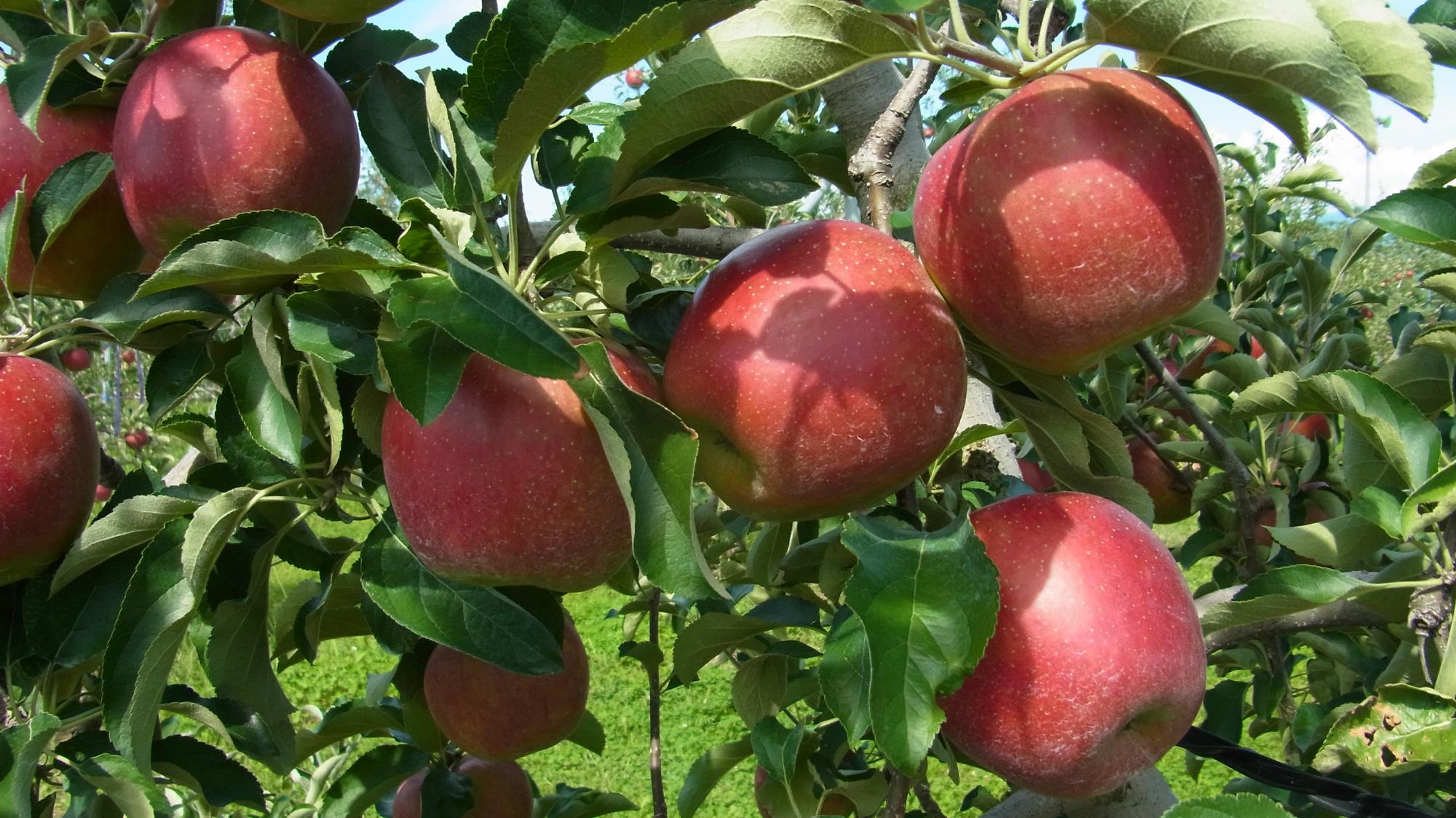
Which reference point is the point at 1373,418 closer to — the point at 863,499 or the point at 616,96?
the point at 863,499

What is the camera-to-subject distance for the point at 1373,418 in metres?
1.01

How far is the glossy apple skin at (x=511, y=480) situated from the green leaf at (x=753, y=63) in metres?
0.18

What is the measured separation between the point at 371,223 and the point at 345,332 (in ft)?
0.72

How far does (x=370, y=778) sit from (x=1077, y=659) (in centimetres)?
112

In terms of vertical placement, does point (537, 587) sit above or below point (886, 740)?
below

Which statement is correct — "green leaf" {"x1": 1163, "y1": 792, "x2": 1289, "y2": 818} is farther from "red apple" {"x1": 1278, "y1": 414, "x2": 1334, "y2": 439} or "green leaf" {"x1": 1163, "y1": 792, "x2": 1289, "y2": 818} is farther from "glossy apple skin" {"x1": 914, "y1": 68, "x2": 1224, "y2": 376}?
"red apple" {"x1": 1278, "y1": 414, "x2": 1334, "y2": 439}

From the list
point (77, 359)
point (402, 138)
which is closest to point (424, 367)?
point (402, 138)

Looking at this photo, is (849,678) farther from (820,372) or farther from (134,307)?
(134,307)

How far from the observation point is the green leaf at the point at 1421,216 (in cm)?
92

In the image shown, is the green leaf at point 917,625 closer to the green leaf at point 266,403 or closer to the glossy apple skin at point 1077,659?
the glossy apple skin at point 1077,659

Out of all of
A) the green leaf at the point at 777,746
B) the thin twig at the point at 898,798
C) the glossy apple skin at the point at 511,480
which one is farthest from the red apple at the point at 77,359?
the thin twig at the point at 898,798

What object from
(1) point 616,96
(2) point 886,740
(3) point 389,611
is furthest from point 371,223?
(1) point 616,96

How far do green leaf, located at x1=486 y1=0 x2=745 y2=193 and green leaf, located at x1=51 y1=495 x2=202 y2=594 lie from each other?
0.50 m

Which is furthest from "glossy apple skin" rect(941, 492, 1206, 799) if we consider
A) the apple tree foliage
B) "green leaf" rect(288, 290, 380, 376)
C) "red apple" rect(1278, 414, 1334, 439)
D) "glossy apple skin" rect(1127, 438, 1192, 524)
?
"red apple" rect(1278, 414, 1334, 439)
